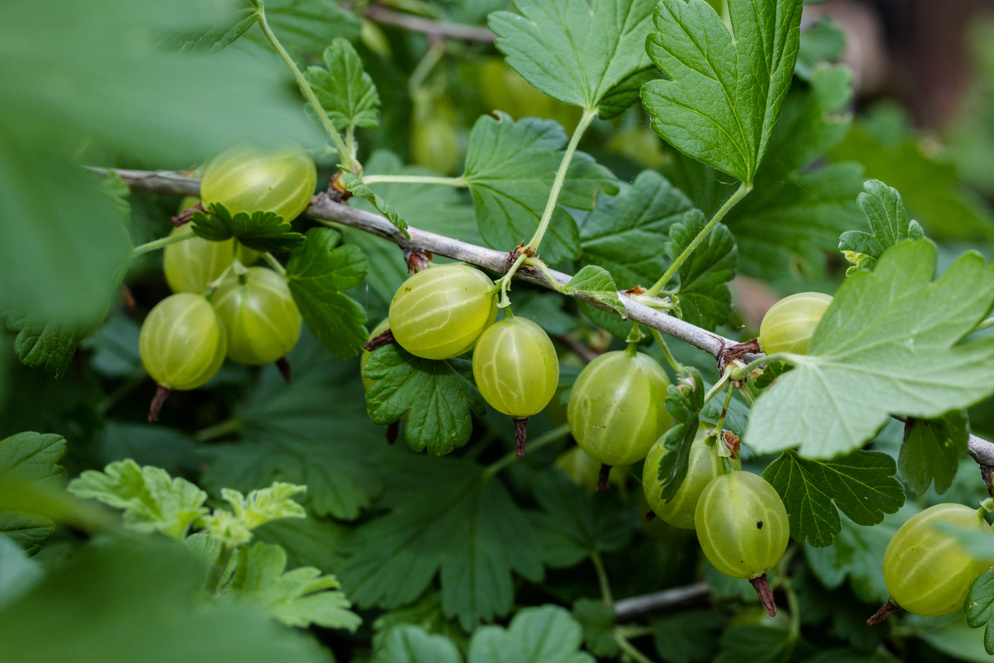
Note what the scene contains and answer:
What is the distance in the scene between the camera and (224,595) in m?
0.51

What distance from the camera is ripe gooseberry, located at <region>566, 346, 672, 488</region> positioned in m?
0.61

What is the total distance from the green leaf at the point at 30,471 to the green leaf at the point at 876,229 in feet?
2.24

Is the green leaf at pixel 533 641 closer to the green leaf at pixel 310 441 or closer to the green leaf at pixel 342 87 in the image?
the green leaf at pixel 310 441

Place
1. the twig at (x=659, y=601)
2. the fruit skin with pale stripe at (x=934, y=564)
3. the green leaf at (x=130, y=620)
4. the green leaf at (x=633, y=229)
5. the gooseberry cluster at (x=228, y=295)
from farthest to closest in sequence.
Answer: the twig at (x=659, y=601) → the green leaf at (x=633, y=229) → the gooseberry cluster at (x=228, y=295) → the fruit skin with pale stripe at (x=934, y=564) → the green leaf at (x=130, y=620)

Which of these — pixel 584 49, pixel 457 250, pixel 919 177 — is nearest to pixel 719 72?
pixel 584 49

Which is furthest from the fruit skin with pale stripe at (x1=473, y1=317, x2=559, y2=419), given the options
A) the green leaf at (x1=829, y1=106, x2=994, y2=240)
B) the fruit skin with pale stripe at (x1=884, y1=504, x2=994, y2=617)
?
the green leaf at (x1=829, y1=106, x2=994, y2=240)

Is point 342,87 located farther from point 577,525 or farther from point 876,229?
point 577,525

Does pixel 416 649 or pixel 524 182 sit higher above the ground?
pixel 524 182

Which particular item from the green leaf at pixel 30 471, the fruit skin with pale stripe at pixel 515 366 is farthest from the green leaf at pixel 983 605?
the green leaf at pixel 30 471

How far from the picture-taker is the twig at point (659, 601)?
3.01ft

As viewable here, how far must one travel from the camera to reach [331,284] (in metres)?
0.66

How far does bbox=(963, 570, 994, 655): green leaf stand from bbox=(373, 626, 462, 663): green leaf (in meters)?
0.41

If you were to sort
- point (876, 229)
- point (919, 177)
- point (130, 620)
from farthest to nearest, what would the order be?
point (919, 177), point (876, 229), point (130, 620)

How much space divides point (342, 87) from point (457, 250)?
0.21 m
